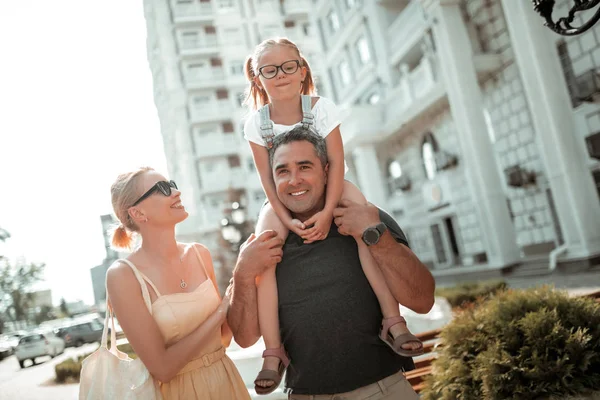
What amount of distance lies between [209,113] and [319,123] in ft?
101

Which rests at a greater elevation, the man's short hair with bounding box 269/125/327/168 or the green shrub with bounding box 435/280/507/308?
the man's short hair with bounding box 269/125/327/168

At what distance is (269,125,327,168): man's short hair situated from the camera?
2477 millimetres

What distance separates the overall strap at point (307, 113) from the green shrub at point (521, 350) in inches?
78.9

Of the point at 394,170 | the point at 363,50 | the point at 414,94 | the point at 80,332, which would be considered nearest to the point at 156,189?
the point at 80,332

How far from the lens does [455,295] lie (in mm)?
10781

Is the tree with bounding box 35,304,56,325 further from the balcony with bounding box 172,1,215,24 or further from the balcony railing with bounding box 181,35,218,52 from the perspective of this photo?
the balcony with bounding box 172,1,215,24

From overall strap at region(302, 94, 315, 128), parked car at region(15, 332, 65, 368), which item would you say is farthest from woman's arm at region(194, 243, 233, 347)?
parked car at region(15, 332, 65, 368)

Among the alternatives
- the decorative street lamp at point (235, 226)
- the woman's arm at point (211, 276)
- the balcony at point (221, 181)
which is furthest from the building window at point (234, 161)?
the woman's arm at point (211, 276)

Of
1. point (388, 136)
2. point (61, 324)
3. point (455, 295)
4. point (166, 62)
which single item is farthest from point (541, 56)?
point (166, 62)

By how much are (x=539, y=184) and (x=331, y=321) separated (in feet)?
42.8

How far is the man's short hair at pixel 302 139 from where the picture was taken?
2477mm

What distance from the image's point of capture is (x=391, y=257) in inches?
91.0

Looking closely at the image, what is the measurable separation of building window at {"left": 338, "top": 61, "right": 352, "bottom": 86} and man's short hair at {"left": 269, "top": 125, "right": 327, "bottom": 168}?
20133mm

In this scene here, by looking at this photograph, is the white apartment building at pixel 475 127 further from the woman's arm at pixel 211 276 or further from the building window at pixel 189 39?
the building window at pixel 189 39
